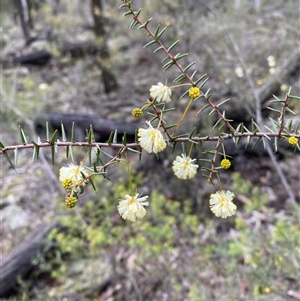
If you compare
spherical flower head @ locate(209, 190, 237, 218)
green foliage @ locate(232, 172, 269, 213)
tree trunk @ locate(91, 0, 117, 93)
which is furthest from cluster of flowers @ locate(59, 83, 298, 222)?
tree trunk @ locate(91, 0, 117, 93)

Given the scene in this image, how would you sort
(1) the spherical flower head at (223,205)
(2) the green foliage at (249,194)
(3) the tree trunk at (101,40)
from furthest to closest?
(3) the tree trunk at (101,40) → (2) the green foliage at (249,194) → (1) the spherical flower head at (223,205)

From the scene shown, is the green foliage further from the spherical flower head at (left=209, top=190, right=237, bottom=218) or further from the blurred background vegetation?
the spherical flower head at (left=209, top=190, right=237, bottom=218)

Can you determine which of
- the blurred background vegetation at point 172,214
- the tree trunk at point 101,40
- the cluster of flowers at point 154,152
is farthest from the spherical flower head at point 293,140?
the tree trunk at point 101,40

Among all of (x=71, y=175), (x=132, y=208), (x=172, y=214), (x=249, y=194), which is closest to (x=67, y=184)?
(x=71, y=175)

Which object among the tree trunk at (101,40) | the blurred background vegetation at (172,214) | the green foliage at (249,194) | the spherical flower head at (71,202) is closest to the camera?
the spherical flower head at (71,202)

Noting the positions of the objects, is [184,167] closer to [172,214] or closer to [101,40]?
[172,214]

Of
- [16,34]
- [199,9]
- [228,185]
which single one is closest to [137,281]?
[228,185]

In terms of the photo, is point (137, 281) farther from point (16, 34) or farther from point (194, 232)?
point (16, 34)

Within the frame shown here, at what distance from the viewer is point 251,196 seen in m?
3.76

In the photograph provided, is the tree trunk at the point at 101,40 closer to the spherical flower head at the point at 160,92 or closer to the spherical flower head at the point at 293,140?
the spherical flower head at the point at 160,92

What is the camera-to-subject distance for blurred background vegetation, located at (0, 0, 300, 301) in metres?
2.97

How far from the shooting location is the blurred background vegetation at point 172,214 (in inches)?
117

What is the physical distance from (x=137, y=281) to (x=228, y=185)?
1.76 m

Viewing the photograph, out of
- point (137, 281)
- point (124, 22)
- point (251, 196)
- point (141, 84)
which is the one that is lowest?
point (137, 281)
